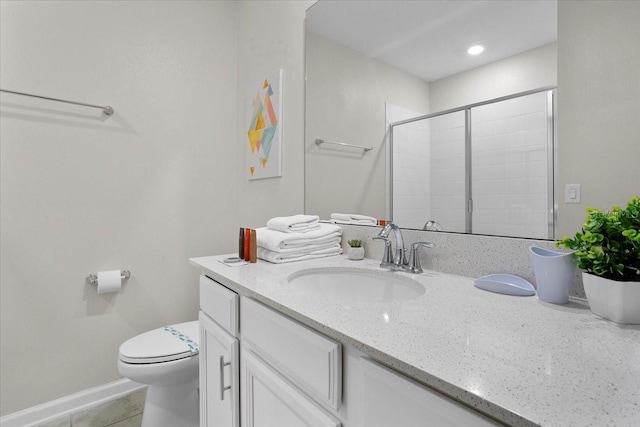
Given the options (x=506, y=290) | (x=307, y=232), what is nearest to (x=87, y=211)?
(x=307, y=232)

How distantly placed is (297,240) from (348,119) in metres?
0.59

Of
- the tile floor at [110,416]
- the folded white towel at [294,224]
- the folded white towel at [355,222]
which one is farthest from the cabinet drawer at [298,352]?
the tile floor at [110,416]

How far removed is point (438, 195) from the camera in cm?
108

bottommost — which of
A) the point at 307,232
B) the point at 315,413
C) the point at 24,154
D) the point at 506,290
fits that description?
the point at 315,413

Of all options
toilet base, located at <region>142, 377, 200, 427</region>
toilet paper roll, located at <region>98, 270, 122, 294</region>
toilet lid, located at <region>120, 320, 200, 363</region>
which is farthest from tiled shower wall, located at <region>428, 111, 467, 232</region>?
toilet paper roll, located at <region>98, 270, 122, 294</region>

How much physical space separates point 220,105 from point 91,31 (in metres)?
0.75

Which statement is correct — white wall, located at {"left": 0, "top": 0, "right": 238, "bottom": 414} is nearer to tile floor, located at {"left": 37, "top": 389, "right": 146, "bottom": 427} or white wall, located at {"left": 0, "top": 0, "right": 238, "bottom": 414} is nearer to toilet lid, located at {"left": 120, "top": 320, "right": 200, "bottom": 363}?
A: tile floor, located at {"left": 37, "top": 389, "right": 146, "bottom": 427}

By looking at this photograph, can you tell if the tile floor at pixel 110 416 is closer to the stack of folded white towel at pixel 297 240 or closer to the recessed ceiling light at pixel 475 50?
the stack of folded white towel at pixel 297 240

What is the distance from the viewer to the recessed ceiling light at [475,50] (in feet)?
3.15

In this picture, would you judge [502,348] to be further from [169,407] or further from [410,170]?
[169,407]

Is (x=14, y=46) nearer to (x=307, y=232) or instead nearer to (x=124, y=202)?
(x=124, y=202)

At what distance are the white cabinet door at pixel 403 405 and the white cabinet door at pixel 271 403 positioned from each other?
0.13 metres

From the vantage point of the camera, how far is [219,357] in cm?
108

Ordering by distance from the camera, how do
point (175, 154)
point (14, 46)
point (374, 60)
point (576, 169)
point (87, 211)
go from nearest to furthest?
point (576, 169)
point (374, 60)
point (14, 46)
point (87, 211)
point (175, 154)
